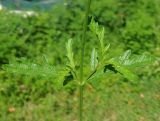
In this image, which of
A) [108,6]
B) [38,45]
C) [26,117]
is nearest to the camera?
[26,117]

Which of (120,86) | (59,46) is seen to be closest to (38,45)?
(59,46)

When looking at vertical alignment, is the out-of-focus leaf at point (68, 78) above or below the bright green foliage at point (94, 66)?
below

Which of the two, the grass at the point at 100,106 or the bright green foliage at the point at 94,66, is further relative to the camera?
the grass at the point at 100,106

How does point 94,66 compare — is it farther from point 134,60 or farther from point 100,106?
point 100,106

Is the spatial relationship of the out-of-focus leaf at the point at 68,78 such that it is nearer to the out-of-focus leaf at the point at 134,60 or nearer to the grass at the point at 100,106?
the out-of-focus leaf at the point at 134,60

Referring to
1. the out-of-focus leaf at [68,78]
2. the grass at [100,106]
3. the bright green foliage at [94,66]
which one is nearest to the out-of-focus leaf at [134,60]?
the bright green foliage at [94,66]

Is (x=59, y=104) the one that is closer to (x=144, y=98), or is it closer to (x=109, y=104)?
(x=109, y=104)

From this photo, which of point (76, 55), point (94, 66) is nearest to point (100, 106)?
point (76, 55)

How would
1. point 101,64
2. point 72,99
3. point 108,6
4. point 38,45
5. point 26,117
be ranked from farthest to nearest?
1. point 108,6
2. point 38,45
3. point 72,99
4. point 26,117
5. point 101,64

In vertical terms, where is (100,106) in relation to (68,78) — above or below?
below
